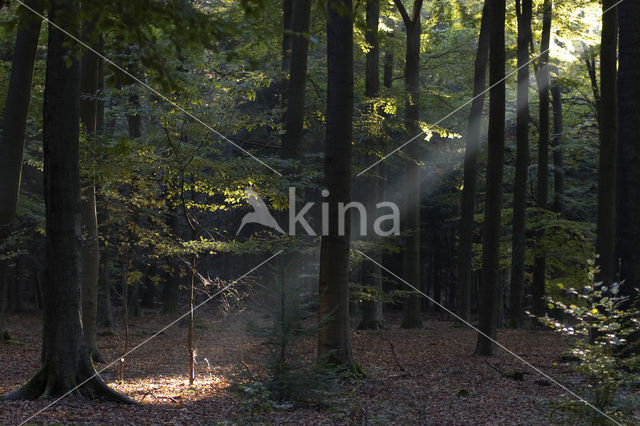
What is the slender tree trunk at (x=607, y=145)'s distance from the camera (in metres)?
10.2

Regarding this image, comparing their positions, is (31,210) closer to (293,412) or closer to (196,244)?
(196,244)

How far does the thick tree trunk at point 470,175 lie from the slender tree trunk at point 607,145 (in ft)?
25.6

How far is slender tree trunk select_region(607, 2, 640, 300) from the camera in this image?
348 inches

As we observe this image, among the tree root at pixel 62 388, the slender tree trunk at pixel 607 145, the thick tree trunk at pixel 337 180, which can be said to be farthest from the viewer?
the slender tree trunk at pixel 607 145

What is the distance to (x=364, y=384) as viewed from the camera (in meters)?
9.83

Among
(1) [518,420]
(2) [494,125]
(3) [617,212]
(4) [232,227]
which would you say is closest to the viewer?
(1) [518,420]

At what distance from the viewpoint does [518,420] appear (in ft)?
24.3

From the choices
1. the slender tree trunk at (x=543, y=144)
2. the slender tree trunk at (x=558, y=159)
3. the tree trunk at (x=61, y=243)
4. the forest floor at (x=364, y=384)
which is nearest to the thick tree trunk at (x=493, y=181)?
the forest floor at (x=364, y=384)

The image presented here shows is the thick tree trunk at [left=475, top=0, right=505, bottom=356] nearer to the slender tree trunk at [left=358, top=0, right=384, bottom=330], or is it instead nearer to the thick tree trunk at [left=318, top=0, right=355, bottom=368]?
the thick tree trunk at [left=318, top=0, right=355, bottom=368]

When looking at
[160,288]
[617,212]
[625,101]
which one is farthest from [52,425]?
[160,288]

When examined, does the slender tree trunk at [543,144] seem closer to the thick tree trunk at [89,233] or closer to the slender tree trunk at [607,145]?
the slender tree trunk at [607,145]

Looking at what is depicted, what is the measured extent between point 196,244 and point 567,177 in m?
22.8

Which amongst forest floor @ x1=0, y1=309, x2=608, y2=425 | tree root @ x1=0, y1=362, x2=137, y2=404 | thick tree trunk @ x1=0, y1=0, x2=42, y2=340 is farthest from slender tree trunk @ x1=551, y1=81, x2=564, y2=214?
tree root @ x1=0, y1=362, x2=137, y2=404

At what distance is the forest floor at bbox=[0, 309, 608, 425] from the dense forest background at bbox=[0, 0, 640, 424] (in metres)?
0.13
